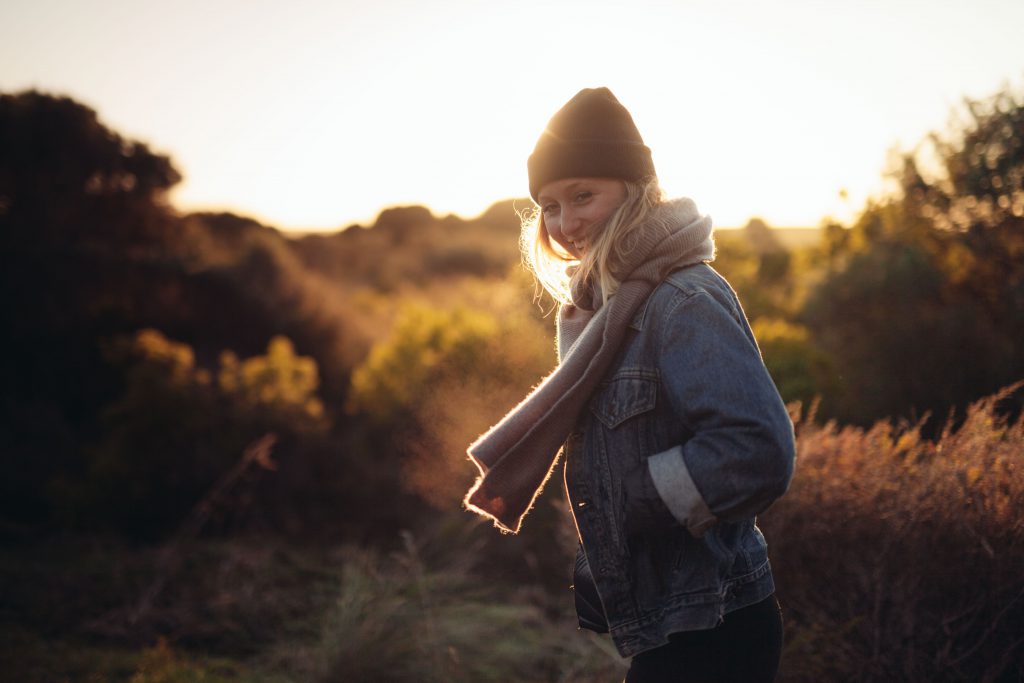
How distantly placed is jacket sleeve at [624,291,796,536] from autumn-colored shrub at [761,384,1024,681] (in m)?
1.96

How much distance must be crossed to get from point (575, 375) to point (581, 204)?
41 cm

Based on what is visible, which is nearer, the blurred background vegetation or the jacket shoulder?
the jacket shoulder

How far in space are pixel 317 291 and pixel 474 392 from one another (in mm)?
8654

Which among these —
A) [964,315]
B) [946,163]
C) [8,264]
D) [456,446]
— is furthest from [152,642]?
[8,264]

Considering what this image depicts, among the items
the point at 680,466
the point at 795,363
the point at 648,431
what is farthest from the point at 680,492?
the point at 795,363

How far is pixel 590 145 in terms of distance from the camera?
164cm

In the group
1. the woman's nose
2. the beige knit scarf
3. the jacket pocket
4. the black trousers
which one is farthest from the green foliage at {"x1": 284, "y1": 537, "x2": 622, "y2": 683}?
the woman's nose

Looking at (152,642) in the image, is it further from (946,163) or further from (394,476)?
(946,163)

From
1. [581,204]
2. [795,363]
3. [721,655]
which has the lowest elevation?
[795,363]

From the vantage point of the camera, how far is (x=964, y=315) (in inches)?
271

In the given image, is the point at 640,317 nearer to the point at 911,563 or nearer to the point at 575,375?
the point at 575,375

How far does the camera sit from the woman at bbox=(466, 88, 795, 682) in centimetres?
129

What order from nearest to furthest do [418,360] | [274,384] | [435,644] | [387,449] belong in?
[435,644]
[387,449]
[274,384]
[418,360]

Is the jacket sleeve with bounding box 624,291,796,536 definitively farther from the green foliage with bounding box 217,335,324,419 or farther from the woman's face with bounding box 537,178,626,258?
the green foliage with bounding box 217,335,324,419
